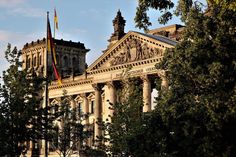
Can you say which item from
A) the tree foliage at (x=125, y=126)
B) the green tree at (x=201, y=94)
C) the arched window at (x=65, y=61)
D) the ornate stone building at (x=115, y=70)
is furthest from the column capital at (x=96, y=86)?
the tree foliage at (x=125, y=126)

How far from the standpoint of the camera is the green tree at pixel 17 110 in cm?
3731

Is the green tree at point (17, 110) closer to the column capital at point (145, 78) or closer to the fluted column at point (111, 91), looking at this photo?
the column capital at point (145, 78)

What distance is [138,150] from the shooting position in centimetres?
3241

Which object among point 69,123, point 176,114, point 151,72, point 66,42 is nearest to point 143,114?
point 176,114

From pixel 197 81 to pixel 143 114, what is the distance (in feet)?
13.7

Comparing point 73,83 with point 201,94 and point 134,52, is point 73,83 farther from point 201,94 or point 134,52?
point 201,94

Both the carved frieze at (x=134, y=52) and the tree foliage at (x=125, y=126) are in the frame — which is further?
the carved frieze at (x=134, y=52)

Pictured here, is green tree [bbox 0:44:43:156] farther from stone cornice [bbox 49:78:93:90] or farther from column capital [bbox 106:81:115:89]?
stone cornice [bbox 49:78:93:90]

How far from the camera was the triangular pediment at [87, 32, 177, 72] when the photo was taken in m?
67.5

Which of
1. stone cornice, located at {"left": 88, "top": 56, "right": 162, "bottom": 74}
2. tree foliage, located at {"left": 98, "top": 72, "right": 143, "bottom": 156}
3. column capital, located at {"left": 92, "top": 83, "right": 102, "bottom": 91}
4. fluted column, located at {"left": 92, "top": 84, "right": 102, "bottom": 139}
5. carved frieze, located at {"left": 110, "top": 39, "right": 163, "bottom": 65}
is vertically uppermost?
carved frieze, located at {"left": 110, "top": 39, "right": 163, "bottom": 65}

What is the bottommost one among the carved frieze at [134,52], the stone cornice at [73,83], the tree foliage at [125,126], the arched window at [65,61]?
the tree foliage at [125,126]

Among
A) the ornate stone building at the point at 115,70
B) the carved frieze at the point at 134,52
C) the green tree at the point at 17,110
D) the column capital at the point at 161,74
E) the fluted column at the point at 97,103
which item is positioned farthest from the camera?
the fluted column at the point at 97,103

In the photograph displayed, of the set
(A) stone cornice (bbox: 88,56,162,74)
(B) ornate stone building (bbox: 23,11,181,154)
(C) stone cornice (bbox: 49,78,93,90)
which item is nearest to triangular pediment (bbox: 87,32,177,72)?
(B) ornate stone building (bbox: 23,11,181,154)

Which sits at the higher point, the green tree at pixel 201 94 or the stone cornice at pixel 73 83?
the stone cornice at pixel 73 83
